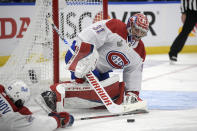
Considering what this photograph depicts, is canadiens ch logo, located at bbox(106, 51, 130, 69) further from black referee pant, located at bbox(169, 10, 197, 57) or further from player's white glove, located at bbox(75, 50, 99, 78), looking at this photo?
black referee pant, located at bbox(169, 10, 197, 57)

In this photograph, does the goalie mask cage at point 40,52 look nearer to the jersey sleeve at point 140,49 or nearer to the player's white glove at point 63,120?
the jersey sleeve at point 140,49

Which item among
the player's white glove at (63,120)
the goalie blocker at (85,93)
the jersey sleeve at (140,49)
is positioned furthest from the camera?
the jersey sleeve at (140,49)

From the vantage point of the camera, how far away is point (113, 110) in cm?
402

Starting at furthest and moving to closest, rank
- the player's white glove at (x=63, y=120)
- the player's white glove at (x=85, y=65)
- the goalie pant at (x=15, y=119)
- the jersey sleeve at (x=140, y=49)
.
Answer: the jersey sleeve at (x=140, y=49), the player's white glove at (x=85, y=65), the player's white glove at (x=63, y=120), the goalie pant at (x=15, y=119)

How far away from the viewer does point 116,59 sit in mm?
4258

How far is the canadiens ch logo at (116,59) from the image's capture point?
167 inches

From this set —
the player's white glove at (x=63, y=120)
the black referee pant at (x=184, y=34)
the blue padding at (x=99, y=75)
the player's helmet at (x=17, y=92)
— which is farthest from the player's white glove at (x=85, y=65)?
the black referee pant at (x=184, y=34)

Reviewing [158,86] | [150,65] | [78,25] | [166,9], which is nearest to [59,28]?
[78,25]

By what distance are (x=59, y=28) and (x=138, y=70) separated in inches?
36.1

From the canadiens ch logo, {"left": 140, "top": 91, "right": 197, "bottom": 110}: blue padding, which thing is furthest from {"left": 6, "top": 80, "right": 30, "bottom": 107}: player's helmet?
{"left": 140, "top": 91, "right": 197, "bottom": 110}: blue padding

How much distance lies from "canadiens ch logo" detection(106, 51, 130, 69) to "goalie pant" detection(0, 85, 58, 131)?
1074 millimetres

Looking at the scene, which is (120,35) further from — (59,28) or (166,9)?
(166,9)

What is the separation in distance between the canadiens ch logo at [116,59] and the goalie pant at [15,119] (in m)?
1.07

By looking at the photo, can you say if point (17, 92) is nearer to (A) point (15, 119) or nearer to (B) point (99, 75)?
(A) point (15, 119)
